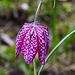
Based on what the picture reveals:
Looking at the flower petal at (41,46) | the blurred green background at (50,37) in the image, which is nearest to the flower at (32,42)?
the flower petal at (41,46)

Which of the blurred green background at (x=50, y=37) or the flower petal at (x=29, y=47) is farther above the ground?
the flower petal at (x=29, y=47)

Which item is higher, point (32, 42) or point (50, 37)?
point (32, 42)

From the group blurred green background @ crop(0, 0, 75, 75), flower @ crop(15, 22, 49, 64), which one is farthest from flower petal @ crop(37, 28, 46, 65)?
blurred green background @ crop(0, 0, 75, 75)

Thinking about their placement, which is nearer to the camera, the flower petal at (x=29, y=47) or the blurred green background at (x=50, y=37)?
the flower petal at (x=29, y=47)

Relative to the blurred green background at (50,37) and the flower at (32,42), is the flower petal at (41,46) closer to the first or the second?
the flower at (32,42)

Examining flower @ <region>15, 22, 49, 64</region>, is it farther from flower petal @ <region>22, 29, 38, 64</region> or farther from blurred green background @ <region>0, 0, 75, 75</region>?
blurred green background @ <region>0, 0, 75, 75</region>

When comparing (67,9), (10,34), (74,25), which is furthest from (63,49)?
(67,9)

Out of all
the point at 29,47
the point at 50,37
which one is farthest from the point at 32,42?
the point at 50,37

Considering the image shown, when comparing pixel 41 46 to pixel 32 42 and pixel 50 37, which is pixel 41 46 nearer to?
pixel 32 42

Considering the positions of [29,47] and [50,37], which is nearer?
[29,47]
